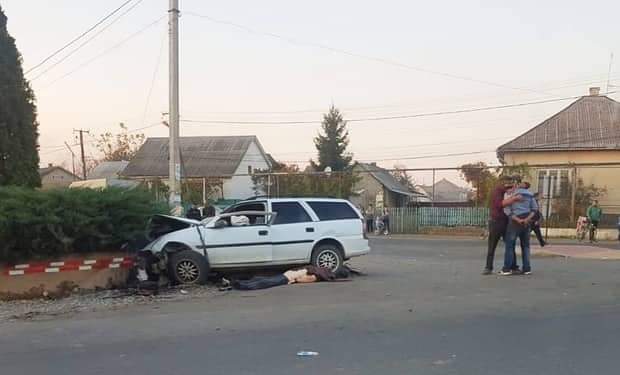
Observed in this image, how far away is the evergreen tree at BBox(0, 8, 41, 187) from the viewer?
13.0 metres

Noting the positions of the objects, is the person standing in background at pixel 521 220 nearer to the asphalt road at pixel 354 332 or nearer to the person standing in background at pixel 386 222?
the asphalt road at pixel 354 332

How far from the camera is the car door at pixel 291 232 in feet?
42.6

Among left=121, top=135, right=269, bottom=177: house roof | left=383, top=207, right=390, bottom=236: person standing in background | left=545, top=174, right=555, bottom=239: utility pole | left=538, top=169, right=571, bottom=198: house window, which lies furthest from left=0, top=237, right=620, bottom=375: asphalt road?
left=121, top=135, right=269, bottom=177: house roof

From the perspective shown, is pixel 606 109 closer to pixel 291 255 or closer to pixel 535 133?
pixel 535 133

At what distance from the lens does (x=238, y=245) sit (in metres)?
12.7

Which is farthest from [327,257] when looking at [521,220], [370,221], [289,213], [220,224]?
[370,221]

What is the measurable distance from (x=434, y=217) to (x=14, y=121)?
23565 mm

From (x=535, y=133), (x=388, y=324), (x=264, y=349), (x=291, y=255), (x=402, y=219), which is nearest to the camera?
(x=264, y=349)

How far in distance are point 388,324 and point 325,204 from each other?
19.3ft

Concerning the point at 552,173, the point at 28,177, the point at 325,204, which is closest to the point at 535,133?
the point at 552,173

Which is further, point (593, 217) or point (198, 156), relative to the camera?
point (198, 156)

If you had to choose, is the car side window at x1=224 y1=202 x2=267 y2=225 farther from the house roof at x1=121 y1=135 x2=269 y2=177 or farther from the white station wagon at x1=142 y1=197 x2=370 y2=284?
the house roof at x1=121 y1=135 x2=269 y2=177

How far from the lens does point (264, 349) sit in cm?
679

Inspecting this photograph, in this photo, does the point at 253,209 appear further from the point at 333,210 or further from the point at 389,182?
the point at 389,182
